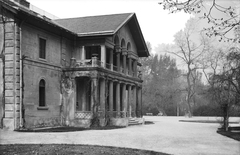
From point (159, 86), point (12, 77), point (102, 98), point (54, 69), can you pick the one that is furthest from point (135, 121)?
point (159, 86)

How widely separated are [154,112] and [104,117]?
3947 cm

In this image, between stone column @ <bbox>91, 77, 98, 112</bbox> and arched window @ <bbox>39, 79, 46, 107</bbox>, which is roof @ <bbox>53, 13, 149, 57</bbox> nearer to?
stone column @ <bbox>91, 77, 98, 112</bbox>

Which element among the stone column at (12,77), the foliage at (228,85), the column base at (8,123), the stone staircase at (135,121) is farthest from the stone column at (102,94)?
the foliage at (228,85)

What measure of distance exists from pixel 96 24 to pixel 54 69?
273 inches

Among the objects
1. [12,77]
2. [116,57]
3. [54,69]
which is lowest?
[12,77]

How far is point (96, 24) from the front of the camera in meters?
28.9

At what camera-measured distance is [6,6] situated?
18828 millimetres

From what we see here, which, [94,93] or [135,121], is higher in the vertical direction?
[94,93]

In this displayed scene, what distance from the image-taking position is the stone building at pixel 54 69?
64.5 feet

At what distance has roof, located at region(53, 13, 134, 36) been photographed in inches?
1049

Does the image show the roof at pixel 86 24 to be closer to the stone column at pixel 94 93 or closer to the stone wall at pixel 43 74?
the stone wall at pixel 43 74

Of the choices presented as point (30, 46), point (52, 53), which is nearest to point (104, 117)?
point (52, 53)

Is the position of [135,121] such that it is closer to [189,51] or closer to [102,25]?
[102,25]

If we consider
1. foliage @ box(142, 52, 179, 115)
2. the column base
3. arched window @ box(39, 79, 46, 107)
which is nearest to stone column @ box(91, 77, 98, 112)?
arched window @ box(39, 79, 46, 107)
